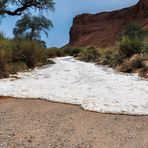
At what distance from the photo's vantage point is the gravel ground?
4.82m

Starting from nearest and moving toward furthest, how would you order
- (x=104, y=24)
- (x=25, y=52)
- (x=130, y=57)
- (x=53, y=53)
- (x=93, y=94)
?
1. (x=93, y=94)
2. (x=130, y=57)
3. (x=25, y=52)
4. (x=53, y=53)
5. (x=104, y=24)

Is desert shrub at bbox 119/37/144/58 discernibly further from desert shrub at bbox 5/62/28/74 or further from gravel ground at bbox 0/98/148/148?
gravel ground at bbox 0/98/148/148

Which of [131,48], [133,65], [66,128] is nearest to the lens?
[66,128]

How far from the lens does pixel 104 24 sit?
4569 inches

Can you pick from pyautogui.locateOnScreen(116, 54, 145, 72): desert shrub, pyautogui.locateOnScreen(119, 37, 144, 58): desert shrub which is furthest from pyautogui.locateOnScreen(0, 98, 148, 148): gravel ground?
pyautogui.locateOnScreen(119, 37, 144, 58): desert shrub

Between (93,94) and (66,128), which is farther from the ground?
(93,94)

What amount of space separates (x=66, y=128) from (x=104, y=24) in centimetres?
11235

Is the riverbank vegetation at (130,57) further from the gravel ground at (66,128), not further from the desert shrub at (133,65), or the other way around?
the gravel ground at (66,128)

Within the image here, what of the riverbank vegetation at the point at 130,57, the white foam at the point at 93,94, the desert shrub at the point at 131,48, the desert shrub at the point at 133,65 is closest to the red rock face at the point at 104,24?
the riverbank vegetation at the point at 130,57

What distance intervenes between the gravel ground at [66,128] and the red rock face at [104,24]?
85.0 m

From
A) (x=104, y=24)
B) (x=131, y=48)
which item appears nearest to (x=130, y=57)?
(x=131, y=48)

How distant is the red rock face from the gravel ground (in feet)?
279

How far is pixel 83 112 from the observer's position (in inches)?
262

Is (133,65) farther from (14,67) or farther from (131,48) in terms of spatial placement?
(14,67)
